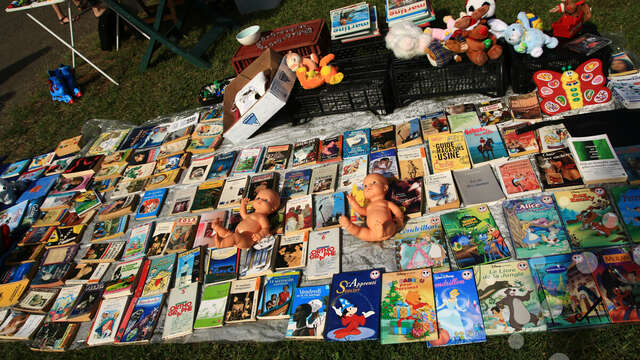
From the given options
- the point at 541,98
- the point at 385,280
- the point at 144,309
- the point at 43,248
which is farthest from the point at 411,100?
the point at 43,248

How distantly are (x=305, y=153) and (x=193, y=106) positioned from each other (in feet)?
6.98

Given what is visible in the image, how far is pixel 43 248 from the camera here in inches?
147

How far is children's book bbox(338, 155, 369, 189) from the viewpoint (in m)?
3.20

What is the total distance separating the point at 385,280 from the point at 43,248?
11.0ft

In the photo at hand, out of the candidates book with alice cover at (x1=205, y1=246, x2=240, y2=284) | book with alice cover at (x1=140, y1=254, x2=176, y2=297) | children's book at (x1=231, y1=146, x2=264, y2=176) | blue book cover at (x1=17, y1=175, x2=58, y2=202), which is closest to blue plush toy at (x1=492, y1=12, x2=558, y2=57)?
children's book at (x1=231, y1=146, x2=264, y2=176)

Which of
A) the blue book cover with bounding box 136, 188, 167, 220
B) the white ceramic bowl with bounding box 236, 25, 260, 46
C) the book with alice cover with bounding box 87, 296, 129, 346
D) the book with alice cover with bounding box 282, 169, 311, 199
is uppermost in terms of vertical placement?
the white ceramic bowl with bounding box 236, 25, 260, 46

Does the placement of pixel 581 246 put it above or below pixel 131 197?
below

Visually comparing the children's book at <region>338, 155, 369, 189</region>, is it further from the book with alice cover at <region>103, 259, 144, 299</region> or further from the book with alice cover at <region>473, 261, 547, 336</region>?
the book with alice cover at <region>103, 259, 144, 299</region>

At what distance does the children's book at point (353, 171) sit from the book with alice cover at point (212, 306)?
124cm

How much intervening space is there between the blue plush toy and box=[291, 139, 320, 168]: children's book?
1856 mm

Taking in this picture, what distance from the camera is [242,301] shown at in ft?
9.00

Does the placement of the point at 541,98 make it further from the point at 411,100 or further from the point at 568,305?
the point at 568,305

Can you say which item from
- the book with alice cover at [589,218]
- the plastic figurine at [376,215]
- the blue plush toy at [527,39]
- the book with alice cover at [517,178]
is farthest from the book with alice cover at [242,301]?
the blue plush toy at [527,39]

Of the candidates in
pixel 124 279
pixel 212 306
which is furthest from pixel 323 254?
pixel 124 279
